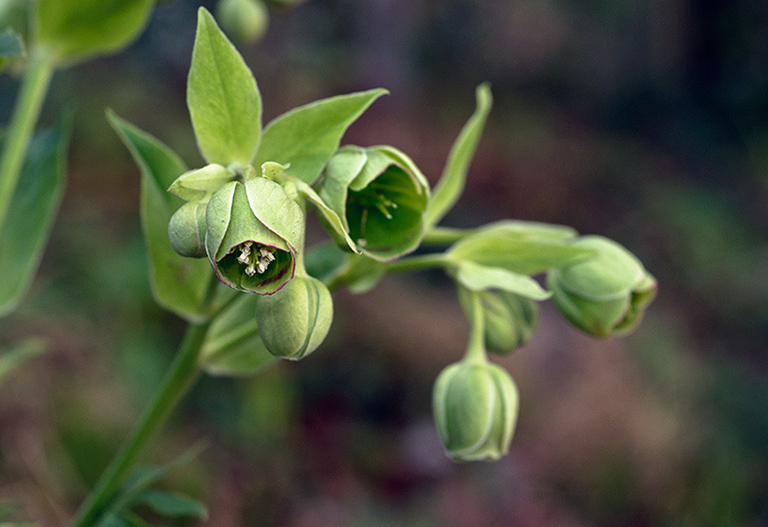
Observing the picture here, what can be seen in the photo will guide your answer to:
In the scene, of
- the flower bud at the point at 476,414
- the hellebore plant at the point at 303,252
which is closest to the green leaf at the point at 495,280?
the hellebore plant at the point at 303,252

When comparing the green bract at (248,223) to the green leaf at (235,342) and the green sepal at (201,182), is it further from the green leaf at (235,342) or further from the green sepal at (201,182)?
the green leaf at (235,342)

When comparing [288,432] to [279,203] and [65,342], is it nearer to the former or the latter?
[65,342]

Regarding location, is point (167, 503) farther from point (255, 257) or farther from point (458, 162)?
point (458, 162)

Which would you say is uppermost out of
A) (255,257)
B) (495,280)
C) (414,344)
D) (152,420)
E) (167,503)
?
(255,257)

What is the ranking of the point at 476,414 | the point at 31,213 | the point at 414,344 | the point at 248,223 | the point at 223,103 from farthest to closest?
the point at 414,344 → the point at 31,213 → the point at 476,414 → the point at 223,103 → the point at 248,223

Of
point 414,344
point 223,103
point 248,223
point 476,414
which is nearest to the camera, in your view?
point 248,223

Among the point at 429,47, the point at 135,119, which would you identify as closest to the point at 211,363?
the point at 135,119

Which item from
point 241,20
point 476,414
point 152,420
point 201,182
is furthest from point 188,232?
point 241,20

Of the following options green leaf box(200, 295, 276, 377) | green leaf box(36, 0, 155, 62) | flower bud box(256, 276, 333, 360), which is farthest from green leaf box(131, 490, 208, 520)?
green leaf box(36, 0, 155, 62)
